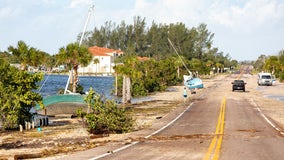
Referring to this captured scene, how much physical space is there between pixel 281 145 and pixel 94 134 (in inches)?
365

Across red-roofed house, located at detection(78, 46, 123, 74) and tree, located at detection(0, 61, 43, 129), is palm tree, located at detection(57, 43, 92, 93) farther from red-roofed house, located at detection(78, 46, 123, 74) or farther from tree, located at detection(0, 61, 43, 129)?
red-roofed house, located at detection(78, 46, 123, 74)

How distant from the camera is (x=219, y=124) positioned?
83.1ft

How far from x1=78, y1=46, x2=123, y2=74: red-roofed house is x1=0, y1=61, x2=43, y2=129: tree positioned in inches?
5339

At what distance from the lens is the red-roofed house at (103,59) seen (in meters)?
170

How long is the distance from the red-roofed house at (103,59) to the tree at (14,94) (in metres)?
136

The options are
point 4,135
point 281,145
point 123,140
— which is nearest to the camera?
point 281,145

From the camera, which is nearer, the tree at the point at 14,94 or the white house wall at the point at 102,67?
the tree at the point at 14,94

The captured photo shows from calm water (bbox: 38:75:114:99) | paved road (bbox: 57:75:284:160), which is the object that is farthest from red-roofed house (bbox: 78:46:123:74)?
paved road (bbox: 57:75:284:160)

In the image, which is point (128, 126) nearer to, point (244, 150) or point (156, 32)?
point (244, 150)

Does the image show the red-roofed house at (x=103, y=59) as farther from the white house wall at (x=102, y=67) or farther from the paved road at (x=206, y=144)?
the paved road at (x=206, y=144)

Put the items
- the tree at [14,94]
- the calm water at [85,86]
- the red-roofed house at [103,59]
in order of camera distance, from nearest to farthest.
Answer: the tree at [14,94] < the calm water at [85,86] < the red-roofed house at [103,59]

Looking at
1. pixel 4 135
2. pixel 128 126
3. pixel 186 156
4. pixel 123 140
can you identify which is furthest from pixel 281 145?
pixel 4 135

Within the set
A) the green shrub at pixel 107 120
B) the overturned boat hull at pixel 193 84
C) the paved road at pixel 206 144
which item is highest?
the overturned boat hull at pixel 193 84

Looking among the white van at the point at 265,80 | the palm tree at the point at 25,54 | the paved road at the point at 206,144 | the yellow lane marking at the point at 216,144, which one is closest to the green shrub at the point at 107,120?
the paved road at the point at 206,144
